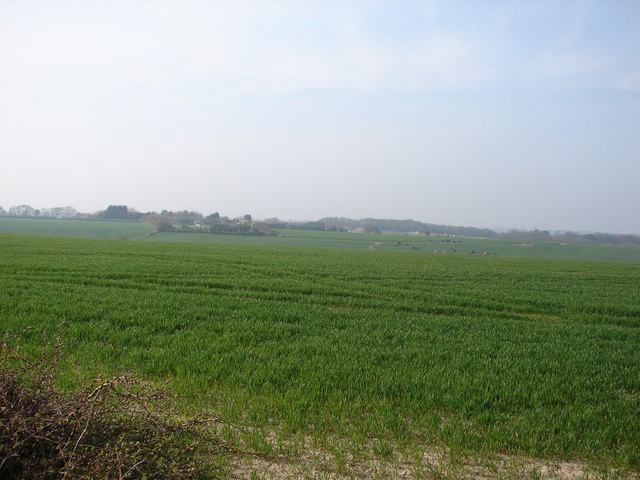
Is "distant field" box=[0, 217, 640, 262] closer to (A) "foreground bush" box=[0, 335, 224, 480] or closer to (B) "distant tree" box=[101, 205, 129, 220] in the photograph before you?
(B) "distant tree" box=[101, 205, 129, 220]

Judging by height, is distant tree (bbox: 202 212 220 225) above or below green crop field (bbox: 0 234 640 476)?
above

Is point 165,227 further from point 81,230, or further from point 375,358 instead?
point 375,358

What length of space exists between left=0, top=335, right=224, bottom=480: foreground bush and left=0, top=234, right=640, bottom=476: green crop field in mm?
1323

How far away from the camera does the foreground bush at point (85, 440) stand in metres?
3.43

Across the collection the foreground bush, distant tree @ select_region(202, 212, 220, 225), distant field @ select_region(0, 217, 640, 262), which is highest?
distant tree @ select_region(202, 212, 220, 225)

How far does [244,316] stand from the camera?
10438mm

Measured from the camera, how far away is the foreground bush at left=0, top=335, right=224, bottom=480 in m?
3.43

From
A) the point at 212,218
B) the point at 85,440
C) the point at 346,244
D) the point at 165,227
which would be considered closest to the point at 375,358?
the point at 85,440

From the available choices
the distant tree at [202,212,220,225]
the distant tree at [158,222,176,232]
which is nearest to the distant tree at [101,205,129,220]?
the distant tree at [202,212,220,225]

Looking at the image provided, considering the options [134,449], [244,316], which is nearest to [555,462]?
[134,449]

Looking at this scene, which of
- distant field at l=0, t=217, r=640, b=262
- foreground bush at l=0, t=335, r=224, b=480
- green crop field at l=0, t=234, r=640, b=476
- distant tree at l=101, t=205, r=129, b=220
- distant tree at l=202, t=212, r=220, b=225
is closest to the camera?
foreground bush at l=0, t=335, r=224, b=480

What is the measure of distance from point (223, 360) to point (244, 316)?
3301 millimetres

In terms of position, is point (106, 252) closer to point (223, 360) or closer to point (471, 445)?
point (223, 360)

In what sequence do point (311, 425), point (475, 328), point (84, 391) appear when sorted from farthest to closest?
point (475, 328)
point (311, 425)
point (84, 391)
